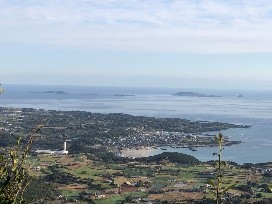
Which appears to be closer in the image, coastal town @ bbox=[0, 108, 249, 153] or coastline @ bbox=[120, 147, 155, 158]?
coastline @ bbox=[120, 147, 155, 158]

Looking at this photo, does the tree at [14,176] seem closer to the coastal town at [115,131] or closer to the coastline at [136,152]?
the coastline at [136,152]

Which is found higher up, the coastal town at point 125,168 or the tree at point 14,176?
the tree at point 14,176

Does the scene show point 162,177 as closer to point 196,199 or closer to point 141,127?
point 196,199

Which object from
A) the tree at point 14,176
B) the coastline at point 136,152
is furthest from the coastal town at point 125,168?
the tree at point 14,176

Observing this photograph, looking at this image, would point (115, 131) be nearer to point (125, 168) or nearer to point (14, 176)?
point (125, 168)

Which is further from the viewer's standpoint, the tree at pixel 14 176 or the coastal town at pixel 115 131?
the coastal town at pixel 115 131

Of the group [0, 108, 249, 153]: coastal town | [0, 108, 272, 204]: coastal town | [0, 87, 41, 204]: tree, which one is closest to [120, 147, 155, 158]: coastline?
[0, 108, 272, 204]: coastal town

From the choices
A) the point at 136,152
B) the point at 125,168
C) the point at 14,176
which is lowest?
the point at 125,168

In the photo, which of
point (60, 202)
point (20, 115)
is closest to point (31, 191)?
point (60, 202)

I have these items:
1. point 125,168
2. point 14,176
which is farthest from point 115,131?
point 14,176

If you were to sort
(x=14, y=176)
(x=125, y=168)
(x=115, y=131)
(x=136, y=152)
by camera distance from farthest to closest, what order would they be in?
(x=115, y=131)
(x=136, y=152)
(x=125, y=168)
(x=14, y=176)

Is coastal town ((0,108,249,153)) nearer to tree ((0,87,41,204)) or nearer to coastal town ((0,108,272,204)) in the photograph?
coastal town ((0,108,272,204))
